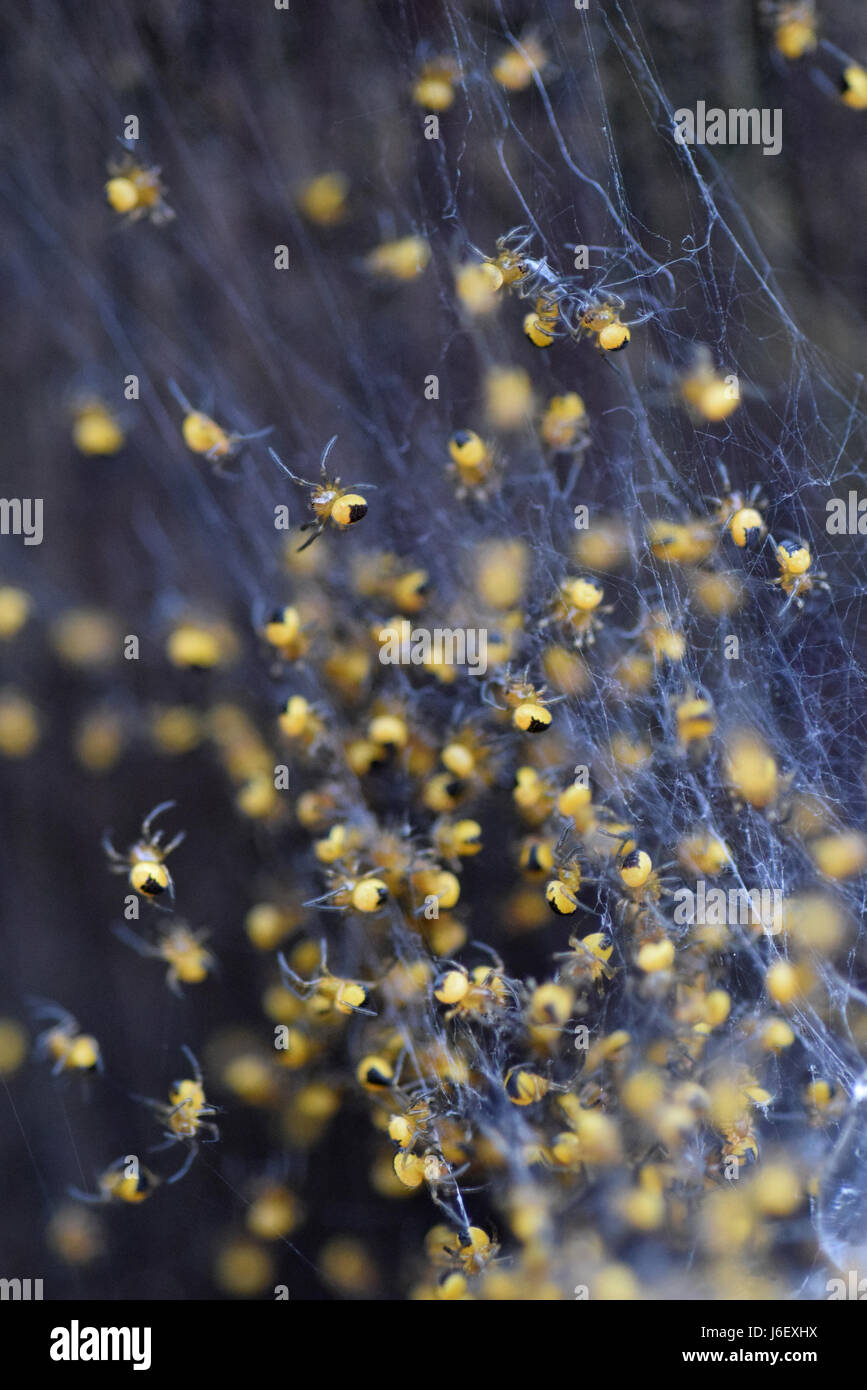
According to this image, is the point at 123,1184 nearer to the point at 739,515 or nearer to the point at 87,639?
the point at 87,639

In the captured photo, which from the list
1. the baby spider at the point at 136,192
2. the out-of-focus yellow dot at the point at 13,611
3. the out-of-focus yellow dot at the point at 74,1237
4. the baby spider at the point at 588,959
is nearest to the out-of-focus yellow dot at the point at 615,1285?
the baby spider at the point at 588,959

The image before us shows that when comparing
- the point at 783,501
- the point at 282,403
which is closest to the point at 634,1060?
the point at 783,501

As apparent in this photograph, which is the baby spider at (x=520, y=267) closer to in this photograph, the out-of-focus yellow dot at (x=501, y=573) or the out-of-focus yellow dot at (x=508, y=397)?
the out-of-focus yellow dot at (x=508, y=397)

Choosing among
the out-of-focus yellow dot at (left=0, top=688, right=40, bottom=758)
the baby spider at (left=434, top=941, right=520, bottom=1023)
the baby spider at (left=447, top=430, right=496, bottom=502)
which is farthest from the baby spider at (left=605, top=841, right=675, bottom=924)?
the out-of-focus yellow dot at (left=0, top=688, right=40, bottom=758)

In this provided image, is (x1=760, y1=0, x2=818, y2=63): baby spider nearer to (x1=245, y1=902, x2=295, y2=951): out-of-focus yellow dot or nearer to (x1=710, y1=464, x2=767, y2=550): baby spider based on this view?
(x1=710, y1=464, x2=767, y2=550): baby spider

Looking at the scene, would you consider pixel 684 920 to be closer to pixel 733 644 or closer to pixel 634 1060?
pixel 634 1060
